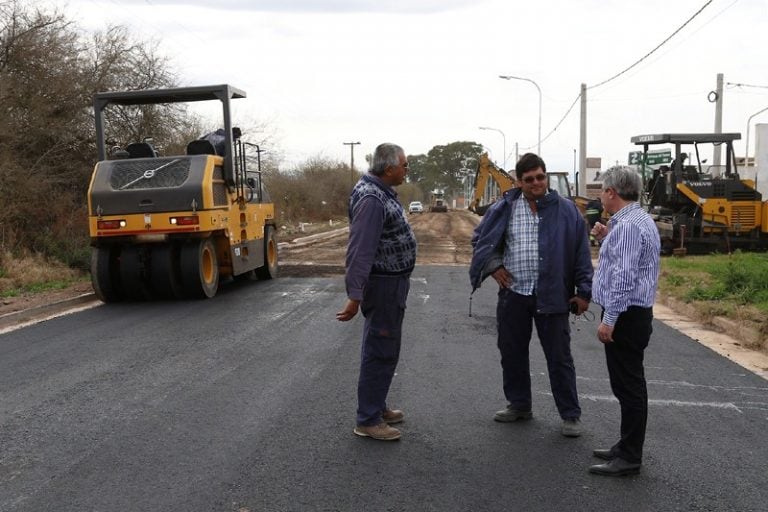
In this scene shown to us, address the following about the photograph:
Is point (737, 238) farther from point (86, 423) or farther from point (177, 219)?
point (86, 423)

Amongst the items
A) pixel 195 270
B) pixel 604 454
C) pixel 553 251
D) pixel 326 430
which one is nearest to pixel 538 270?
pixel 553 251

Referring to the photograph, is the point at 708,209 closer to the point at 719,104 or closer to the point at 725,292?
the point at 725,292

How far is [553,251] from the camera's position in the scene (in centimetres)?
477

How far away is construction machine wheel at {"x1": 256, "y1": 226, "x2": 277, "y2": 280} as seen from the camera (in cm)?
1416

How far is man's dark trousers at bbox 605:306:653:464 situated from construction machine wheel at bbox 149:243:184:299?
817 cm

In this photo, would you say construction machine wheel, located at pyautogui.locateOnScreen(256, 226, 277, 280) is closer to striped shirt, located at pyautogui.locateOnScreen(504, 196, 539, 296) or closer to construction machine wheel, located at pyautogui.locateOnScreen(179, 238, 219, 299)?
construction machine wheel, located at pyautogui.locateOnScreen(179, 238, 219, 299)

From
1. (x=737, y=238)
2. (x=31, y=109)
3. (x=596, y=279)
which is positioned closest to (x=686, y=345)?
(x=596, y=279)

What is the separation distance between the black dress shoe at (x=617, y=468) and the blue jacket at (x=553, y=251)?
1.00 meters

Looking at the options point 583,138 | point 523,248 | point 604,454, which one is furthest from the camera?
point 583,138

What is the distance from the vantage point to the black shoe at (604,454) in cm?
432

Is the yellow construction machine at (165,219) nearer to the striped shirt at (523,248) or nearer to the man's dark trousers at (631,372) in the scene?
the striped shirt at (523,248)

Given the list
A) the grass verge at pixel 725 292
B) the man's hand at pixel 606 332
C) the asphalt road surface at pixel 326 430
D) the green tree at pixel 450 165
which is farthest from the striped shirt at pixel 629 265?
the green tree at pixel 450 165

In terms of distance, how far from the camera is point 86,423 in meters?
5.16

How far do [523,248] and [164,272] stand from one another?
7.44 m
